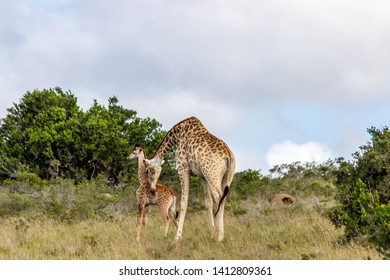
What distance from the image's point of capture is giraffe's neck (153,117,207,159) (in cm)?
1452

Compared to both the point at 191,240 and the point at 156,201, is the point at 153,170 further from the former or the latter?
the point at 191,240

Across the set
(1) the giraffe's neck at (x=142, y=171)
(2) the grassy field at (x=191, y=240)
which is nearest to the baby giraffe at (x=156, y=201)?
(1) the giraffe's neck at (x=142, y=171)

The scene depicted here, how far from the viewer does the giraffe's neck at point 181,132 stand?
1452 centimetres

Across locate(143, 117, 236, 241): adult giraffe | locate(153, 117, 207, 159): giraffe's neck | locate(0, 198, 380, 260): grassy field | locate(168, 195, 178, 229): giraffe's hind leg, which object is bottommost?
locate(0, 198, 380, 260): grassy field

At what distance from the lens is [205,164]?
44.6 feet

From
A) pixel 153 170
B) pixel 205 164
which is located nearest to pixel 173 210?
pixel 153 170

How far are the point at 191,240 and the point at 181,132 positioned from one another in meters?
2.87

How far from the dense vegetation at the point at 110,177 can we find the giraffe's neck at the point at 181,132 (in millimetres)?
3409

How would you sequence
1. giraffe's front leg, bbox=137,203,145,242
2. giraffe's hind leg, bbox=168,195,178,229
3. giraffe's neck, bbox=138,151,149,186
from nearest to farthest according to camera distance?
1. giraffe's front leg, bbox=137,203,145,242
2. giraffe's hind leg, bbox=168,195,178,229
3. giraffe's neck, bbox=138,151,149,186

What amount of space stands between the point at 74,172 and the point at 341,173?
23143mm

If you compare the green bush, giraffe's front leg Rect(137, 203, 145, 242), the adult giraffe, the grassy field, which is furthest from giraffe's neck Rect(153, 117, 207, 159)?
the green bush

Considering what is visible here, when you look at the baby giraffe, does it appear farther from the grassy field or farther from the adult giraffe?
the grassy field

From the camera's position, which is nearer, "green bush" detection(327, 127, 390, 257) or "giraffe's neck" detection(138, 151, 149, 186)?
"green bush" detection(327, 127, 390, 257)

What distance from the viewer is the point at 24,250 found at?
40.4ft
